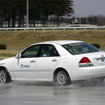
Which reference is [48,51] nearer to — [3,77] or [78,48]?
[78,48]

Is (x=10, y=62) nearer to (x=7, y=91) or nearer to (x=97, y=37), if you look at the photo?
(x=7, y=91)

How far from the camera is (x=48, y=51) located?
1402 centimetres

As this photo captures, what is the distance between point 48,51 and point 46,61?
1.30 ft

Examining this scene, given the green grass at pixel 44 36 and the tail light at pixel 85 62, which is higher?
the tail light at pixel 85 62

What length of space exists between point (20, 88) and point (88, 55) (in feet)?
7.11

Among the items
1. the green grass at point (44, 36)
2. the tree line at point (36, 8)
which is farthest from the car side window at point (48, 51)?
the tree line at point (36, 8)

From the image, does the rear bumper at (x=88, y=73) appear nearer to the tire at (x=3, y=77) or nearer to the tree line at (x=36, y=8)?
the tire at (x=3, y=77)

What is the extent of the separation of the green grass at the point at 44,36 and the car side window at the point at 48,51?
4816 cm

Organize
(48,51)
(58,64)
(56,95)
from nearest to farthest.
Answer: (56,95) → (58,64) → (48,51)

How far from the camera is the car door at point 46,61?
13.6 m

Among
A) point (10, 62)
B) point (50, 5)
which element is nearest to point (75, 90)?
point (10, 62)

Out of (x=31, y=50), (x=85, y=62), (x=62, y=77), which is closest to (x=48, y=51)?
(x=31, y=50)

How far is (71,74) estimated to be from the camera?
13.1m

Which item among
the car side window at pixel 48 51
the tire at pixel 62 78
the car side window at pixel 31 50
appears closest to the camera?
the tire at pixel 62 78
